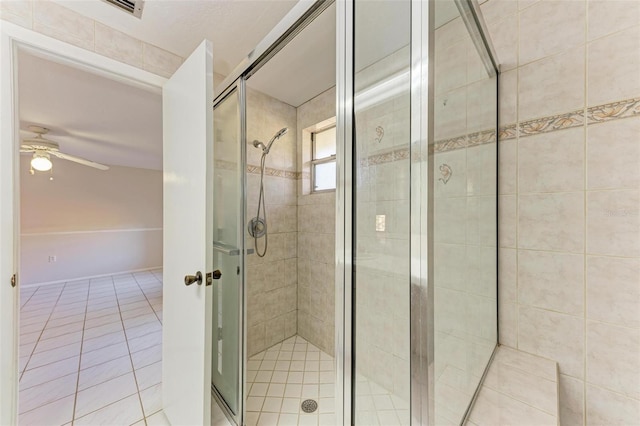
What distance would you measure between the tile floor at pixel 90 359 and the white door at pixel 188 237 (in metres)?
0.40

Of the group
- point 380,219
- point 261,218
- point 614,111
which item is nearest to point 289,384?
point 261,218

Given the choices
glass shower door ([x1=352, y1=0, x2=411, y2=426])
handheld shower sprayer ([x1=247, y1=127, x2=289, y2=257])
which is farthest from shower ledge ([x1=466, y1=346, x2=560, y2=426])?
handheld shower sprayer ([x1=247, y1=127, x2=289, y2=257])

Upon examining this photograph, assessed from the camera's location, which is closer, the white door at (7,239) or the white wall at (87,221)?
the white door at (7,239)

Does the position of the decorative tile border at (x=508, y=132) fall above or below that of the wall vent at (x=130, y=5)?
below

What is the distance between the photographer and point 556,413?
0.84 m

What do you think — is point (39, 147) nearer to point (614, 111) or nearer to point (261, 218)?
point (261, 218)

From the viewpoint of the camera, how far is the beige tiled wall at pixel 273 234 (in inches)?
85.6

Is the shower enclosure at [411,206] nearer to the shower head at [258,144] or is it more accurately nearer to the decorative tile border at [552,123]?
the decorative tile border at [552,123]

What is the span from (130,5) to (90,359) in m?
2.68

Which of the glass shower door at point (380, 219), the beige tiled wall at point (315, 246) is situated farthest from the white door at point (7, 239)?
the beige tiled wall at point (315, 246)

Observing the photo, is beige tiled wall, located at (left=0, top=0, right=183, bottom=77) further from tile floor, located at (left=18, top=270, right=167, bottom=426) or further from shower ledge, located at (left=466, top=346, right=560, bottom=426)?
shower ledge, located at (left=466, top=346, right=560, bottom=426)

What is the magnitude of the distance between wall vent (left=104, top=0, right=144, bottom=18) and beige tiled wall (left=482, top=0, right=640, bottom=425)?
1.84 m

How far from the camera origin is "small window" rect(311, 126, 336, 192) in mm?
2311

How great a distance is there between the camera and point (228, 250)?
58.6 inches
